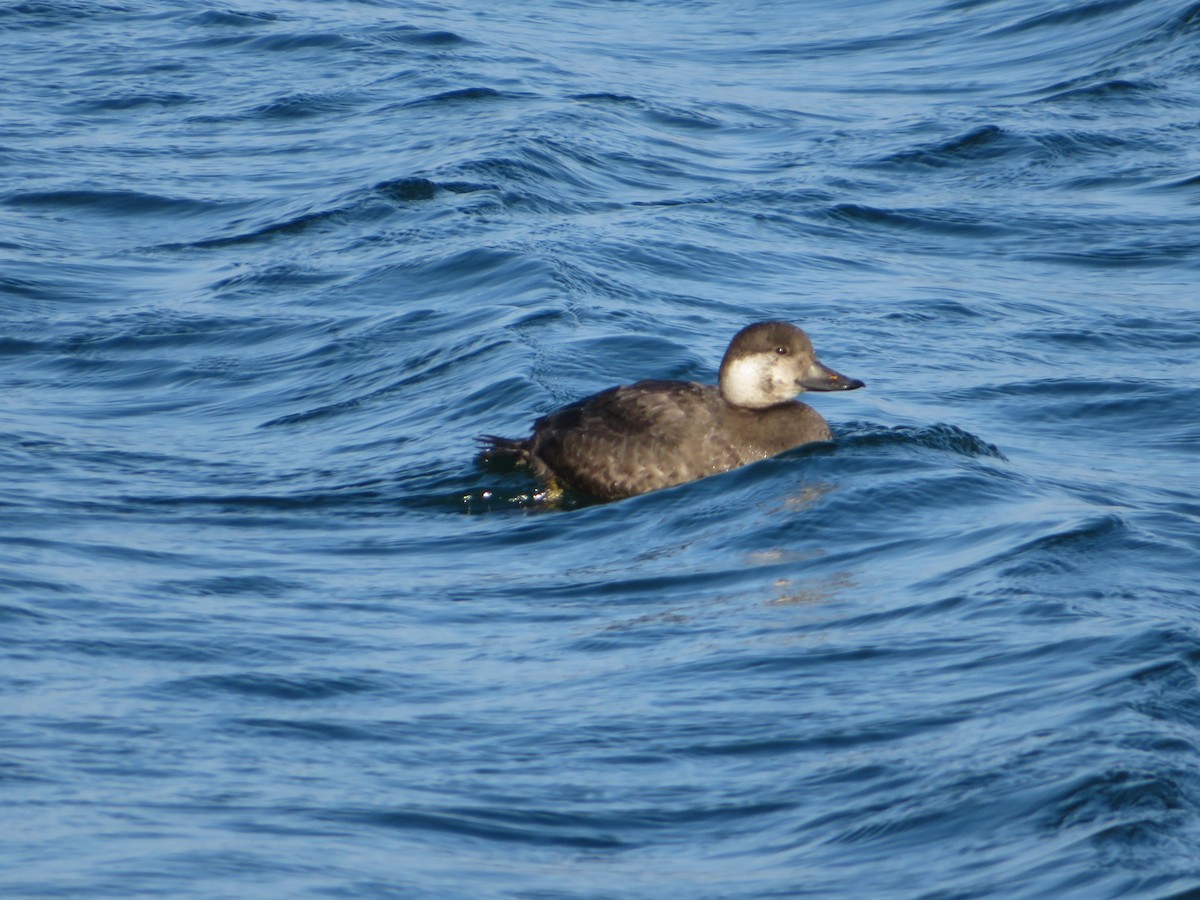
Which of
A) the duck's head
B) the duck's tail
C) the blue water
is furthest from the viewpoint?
the duck's tail

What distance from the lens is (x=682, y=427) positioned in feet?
30.8

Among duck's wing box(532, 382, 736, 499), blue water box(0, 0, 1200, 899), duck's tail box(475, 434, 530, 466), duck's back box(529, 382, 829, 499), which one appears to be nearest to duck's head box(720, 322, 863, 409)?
duck's back box(529, 382, 829, 499)

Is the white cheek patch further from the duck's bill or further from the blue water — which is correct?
the blue water

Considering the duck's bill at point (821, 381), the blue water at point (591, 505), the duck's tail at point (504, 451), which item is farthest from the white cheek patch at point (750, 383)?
the duck's tail at point (504, 451)

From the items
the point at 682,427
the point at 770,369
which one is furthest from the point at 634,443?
the point at 770,369

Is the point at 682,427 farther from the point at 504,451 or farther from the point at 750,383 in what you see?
the point at 504,451

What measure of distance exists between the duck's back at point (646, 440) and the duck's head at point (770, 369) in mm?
124

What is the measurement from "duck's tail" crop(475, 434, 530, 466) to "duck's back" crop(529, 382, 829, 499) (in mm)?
106

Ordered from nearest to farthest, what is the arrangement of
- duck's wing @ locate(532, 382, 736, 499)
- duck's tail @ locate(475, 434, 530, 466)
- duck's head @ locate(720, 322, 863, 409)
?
1. duck's wing @ locate(532, 382, 736, 499)
2. duck's head @ locate(720, 322, 863, 409)
3. duck's tail @ locate(475, 434, 530, 466)

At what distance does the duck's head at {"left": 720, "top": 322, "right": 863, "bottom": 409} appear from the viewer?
9.61 meters

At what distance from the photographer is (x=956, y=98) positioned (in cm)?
1844

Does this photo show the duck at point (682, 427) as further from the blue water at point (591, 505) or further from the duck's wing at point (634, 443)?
the blue water at point (591, 505)

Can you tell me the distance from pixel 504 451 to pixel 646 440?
2.80ft

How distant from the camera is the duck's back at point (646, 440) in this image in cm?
930
